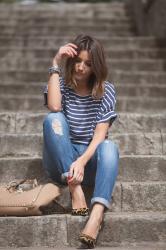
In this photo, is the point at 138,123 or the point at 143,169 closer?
the point at 143,169

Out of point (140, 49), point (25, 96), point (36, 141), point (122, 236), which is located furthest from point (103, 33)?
point (122, 236)

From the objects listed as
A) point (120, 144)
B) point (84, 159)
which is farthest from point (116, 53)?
point (84, 159)

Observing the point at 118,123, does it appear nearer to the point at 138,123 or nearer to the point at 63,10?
the point at 138,123

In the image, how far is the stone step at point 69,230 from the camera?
2941mm

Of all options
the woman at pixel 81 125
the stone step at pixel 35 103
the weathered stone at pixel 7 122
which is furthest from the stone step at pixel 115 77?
the woman at pixel 81 125

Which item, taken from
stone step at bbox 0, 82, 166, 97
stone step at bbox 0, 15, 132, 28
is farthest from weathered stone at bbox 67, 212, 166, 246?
stone step at bbox 0, 15, 132, 28

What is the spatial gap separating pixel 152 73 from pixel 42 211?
330 cm

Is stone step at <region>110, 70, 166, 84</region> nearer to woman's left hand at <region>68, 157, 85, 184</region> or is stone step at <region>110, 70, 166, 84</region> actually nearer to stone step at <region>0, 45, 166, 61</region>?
stone step at <region>0, 45, 166, 61</region>

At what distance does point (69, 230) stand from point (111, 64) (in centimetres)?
369

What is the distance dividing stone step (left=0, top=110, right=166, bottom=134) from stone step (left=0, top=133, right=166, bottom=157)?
1.18 ft

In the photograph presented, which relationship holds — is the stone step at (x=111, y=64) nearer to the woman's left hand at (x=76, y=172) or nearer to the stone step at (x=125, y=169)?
the stone step at (x=125, y=169)

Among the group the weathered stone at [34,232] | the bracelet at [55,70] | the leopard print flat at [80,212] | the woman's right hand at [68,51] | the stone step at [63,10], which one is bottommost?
the weathered stone at [34,232]

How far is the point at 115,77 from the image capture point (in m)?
5.98

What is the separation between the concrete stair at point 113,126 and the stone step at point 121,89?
1 cm
